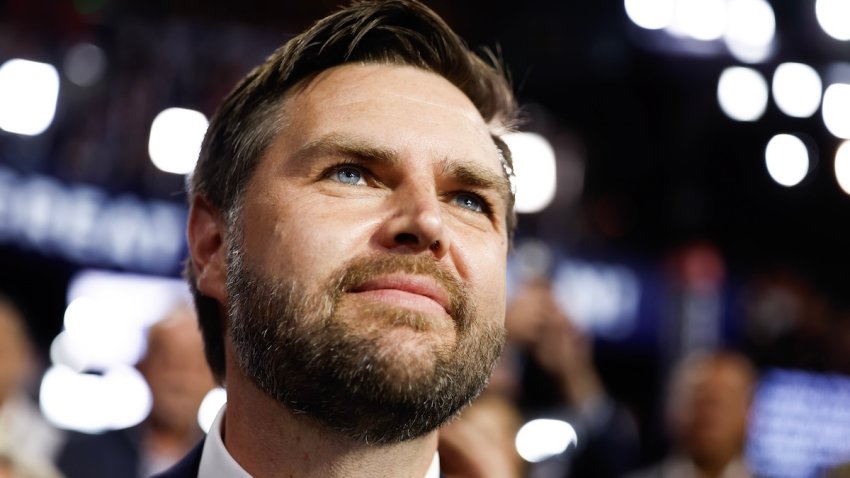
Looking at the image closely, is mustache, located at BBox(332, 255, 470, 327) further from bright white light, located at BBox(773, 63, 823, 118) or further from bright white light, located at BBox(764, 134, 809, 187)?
bright white light, located at BBox(764, 134, 809, 187)

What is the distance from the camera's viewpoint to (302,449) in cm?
163

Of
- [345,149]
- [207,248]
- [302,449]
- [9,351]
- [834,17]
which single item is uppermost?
[345,149]

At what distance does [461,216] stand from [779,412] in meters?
8.63

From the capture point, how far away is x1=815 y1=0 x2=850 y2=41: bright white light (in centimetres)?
725

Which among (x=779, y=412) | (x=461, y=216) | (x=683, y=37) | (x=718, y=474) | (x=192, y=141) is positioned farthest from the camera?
(x=779, y=412)

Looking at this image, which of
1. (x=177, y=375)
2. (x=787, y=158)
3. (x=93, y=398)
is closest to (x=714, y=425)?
(x=177, y=375)

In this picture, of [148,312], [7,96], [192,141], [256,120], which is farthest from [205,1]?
[256,120]

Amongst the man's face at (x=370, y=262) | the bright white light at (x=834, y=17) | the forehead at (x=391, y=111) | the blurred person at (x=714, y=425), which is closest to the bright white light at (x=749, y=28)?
the bright white light at (x=834, y=17)

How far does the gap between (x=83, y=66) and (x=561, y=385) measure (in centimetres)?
491

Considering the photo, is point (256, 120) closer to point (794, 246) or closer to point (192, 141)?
point (192, 141)

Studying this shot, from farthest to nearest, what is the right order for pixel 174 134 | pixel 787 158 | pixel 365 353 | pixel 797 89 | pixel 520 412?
pixel 787 158, pixel 797 89, pixel 174 134, pixel 520 412, pixel 365 353

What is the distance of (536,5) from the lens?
323 inches

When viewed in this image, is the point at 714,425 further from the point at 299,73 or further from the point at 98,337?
the point at 98,337

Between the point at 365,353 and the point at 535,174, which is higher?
the point at 365,353
